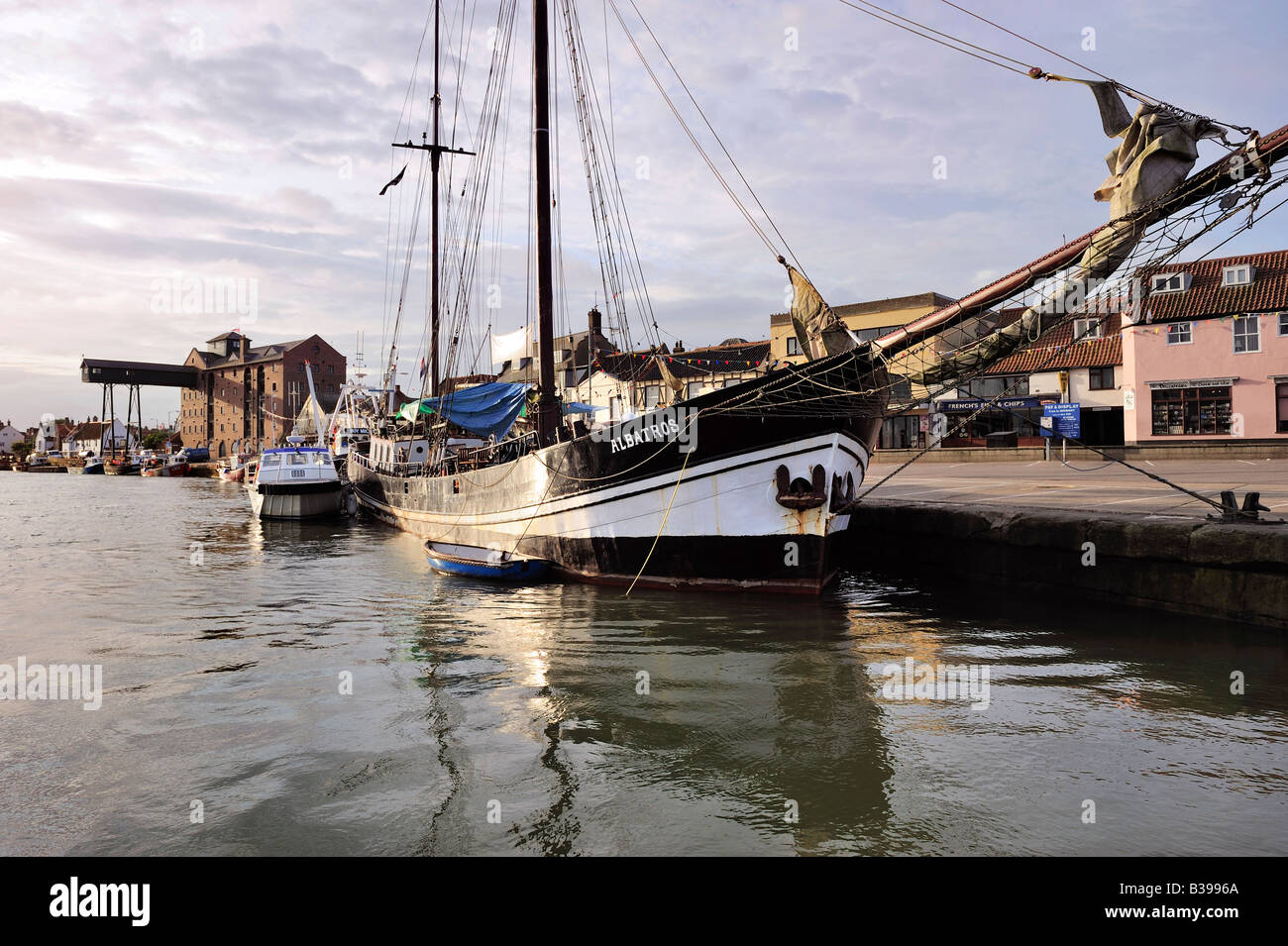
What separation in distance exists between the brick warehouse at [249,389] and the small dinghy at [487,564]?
291 ft

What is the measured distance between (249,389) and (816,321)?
113592 millimetres

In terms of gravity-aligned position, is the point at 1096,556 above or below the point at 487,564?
above

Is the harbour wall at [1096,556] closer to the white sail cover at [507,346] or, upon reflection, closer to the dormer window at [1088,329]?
the dormer window at [1088,329]

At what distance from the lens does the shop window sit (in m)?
35.1

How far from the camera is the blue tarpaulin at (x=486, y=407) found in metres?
21.2

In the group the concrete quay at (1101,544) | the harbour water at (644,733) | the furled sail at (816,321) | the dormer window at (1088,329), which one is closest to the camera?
the harbour water at (644,733)

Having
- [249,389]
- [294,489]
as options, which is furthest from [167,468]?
[294,489]

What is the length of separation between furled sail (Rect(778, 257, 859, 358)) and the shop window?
32.4 meters

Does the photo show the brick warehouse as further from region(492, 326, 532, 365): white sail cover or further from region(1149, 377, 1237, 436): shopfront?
region(1149, 377, 1237, 436): shopfront

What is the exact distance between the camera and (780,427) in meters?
12.2

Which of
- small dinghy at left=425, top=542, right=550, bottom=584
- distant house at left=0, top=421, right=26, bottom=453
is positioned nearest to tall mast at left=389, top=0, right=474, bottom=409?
small dinghy at left=425, top=542, right=550, bottom=584

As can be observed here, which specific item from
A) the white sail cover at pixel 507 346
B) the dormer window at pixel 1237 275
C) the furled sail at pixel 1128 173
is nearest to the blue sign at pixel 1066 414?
the dormer window at pixel 1237 275

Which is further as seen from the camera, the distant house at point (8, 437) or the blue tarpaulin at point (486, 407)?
the distant house at point (8, 437)

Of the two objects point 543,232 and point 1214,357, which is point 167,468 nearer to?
point 543,232
